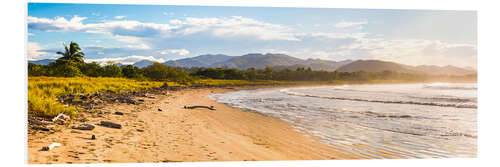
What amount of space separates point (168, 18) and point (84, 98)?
3.48 metres

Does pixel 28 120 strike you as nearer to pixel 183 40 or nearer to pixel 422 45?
pixel 183 40

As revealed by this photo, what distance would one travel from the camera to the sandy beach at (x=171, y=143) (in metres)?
3.93

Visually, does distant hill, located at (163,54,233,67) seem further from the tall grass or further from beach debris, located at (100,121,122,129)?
beach debris, located at (100,121,122,129)

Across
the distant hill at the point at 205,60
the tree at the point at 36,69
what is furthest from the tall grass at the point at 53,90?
the distant hill at the point at 205,60

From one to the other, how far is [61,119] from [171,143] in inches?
88.3

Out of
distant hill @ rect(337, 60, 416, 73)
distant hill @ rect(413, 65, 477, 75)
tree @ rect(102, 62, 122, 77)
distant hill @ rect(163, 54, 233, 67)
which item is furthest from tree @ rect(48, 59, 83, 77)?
distant hill @ rect(413, 65, 477, 75)

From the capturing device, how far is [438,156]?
5.00m

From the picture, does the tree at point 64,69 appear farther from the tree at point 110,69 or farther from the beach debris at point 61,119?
the beach debris at point 61,119

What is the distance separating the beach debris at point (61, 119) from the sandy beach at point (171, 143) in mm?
183

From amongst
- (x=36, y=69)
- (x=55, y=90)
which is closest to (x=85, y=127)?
(x=36, y=69)

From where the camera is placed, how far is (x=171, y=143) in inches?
185

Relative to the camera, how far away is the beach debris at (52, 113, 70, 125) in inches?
194

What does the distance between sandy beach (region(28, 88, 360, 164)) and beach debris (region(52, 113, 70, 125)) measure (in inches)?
7.2

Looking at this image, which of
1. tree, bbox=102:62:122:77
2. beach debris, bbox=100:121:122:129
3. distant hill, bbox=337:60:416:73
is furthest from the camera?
tree, bbox=102:62:122:77
